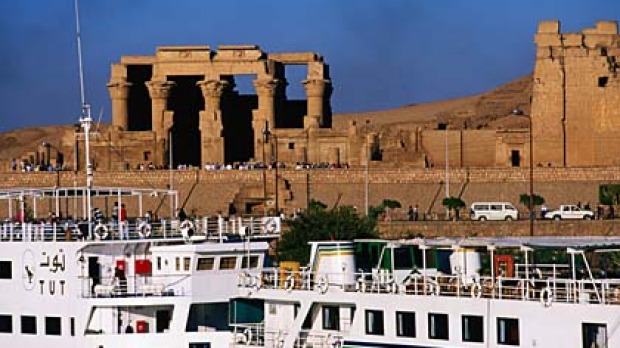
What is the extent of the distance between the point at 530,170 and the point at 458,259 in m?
28.1

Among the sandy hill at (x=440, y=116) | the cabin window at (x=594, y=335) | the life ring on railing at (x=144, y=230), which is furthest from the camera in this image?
the sandy hill at (x=440, y=116)

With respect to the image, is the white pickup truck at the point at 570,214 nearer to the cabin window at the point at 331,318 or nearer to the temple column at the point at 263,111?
the temple column at the point at 263,111

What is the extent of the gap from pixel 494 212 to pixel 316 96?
16.4 meters

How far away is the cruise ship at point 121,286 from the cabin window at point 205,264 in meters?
0.02

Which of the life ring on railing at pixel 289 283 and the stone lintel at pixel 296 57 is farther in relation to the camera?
the stone lintel at pixel 296 57

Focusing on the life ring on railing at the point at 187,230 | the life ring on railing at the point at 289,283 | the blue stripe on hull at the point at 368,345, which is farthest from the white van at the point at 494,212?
the blue stripe on hull at the point at 368,345

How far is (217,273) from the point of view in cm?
3403

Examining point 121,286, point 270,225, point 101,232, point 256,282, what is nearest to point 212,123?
point 270,225

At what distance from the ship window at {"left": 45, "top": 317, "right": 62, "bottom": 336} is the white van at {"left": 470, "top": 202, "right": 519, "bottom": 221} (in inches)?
988

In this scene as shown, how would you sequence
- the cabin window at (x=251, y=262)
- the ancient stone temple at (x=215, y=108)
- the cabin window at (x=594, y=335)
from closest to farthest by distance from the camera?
1. the cabin window at (x=594, y=335)
2. the cabin window at (x=251, y=262)
3. the ancient stone temple at (x=215, y=108)

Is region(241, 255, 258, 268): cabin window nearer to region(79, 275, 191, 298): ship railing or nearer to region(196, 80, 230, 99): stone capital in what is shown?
region(79, 275, 191, 298): ship railing

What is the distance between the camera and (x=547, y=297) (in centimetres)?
2847

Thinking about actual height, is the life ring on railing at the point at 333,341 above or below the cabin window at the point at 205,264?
below

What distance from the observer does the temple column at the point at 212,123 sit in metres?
71.3
